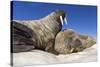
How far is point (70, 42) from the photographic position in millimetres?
2562

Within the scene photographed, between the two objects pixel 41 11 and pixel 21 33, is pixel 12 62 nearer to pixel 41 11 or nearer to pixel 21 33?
pixel 21 33

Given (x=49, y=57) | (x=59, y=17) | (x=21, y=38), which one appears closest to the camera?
(x=21, y=38)

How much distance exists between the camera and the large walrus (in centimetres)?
239

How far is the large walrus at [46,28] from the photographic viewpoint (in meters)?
2.39

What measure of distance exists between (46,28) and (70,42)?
1.16ft

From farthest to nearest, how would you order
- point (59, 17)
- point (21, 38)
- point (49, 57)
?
point (59, 17), point (49, 57), point (21, 38)

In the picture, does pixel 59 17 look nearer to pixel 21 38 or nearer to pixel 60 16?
pixel 60 16

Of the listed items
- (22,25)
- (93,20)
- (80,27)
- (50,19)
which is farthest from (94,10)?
(22,25)

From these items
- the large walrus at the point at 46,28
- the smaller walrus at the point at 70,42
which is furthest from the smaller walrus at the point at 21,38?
the smaller walrus at the point at 70,42

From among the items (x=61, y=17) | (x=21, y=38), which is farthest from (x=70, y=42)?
(x=21, y=38)

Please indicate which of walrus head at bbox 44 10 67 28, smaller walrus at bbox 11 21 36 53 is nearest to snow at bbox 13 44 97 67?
smaller walrus at bbox 11 21 36 53

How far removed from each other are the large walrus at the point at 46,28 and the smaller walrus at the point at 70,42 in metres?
0.07

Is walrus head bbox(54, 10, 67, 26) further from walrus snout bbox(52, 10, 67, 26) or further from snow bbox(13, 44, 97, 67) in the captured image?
snow bbox(13, 44, 97, 67)

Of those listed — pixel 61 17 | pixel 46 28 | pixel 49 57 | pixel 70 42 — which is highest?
pixel 61 17
